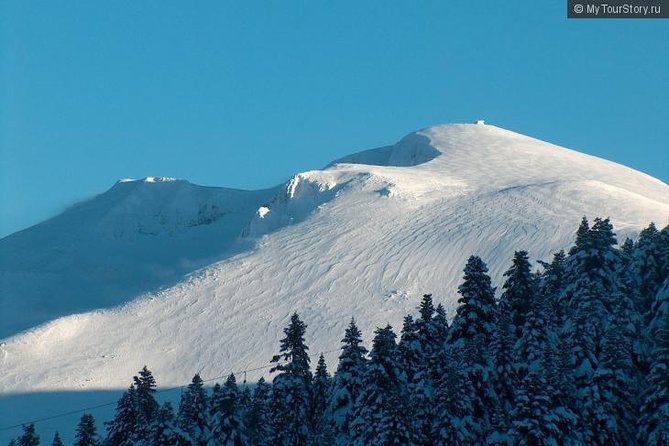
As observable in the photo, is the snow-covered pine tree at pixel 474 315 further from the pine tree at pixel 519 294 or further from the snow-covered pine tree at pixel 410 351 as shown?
the snow-covered pine tree at pixel 410 351

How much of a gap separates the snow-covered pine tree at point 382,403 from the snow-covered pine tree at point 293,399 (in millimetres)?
4615

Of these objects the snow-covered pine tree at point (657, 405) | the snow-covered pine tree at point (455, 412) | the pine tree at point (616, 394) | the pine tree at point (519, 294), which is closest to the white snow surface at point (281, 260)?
the pine tree at point (519, 294)

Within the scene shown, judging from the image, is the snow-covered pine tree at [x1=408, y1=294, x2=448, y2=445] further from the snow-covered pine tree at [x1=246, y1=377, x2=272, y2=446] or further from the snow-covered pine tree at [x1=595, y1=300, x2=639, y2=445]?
the snow-covered pine tree at [x1=246, y1=377, x2=272, y2=446]

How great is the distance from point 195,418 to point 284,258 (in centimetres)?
9546

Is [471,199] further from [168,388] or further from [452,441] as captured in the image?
[452,441]

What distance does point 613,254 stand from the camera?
55.8 metres

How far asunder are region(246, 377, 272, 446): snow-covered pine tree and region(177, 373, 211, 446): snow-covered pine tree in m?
2.01

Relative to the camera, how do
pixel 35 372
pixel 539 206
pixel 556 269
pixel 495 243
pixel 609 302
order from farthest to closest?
1. pixel 539 206
2. pixel 495 243
3. pixel 35 372
4. pixel 556 269
5. pixel 609 302

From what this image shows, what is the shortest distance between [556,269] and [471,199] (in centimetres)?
10348

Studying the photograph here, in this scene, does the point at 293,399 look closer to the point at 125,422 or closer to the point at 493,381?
the point at 125,422

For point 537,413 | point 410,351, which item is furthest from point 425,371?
point 537,413

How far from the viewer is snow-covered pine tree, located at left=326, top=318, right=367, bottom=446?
5097 centimetres

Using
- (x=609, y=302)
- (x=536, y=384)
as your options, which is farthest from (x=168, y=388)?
(x=536, y=384)

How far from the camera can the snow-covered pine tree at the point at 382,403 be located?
147ft
